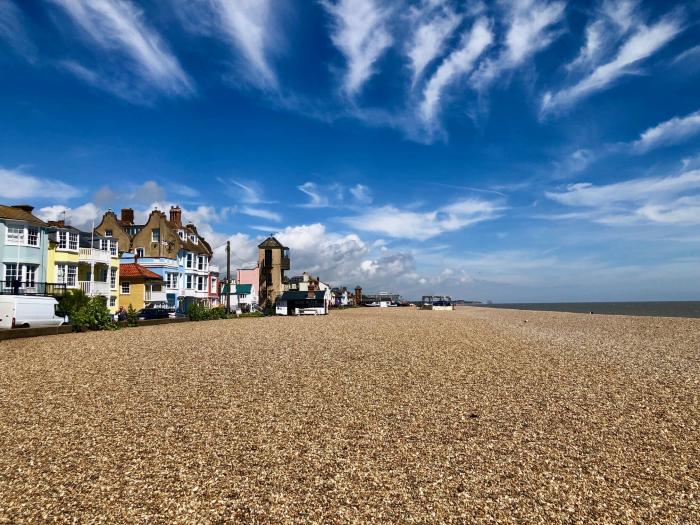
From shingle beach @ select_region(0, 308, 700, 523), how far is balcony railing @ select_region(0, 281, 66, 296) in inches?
710

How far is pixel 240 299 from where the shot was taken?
94188 mm

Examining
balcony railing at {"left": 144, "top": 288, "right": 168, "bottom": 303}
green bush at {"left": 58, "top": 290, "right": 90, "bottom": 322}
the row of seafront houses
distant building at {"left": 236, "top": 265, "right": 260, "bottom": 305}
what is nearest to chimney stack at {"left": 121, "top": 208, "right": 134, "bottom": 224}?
the row of seafront houses

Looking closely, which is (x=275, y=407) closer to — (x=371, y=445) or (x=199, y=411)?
(x=199, y=411)

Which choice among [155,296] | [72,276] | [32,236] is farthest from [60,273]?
[155,296]

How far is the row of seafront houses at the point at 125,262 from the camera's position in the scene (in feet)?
117

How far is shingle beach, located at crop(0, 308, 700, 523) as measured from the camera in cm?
662

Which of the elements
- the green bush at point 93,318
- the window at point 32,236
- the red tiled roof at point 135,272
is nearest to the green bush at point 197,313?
the red tiled roof at point 135,272

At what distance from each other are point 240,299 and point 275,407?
85513 millimetres

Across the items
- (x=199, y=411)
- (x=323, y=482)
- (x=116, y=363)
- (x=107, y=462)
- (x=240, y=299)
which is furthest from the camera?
(x=240, y=299)

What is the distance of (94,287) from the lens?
41594 mm

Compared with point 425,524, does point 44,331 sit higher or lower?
higher

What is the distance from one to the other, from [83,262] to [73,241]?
2.03m

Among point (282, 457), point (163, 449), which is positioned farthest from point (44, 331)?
point (282, 457)

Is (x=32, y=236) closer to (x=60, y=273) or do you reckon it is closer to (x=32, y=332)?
(x=60, y=273)
